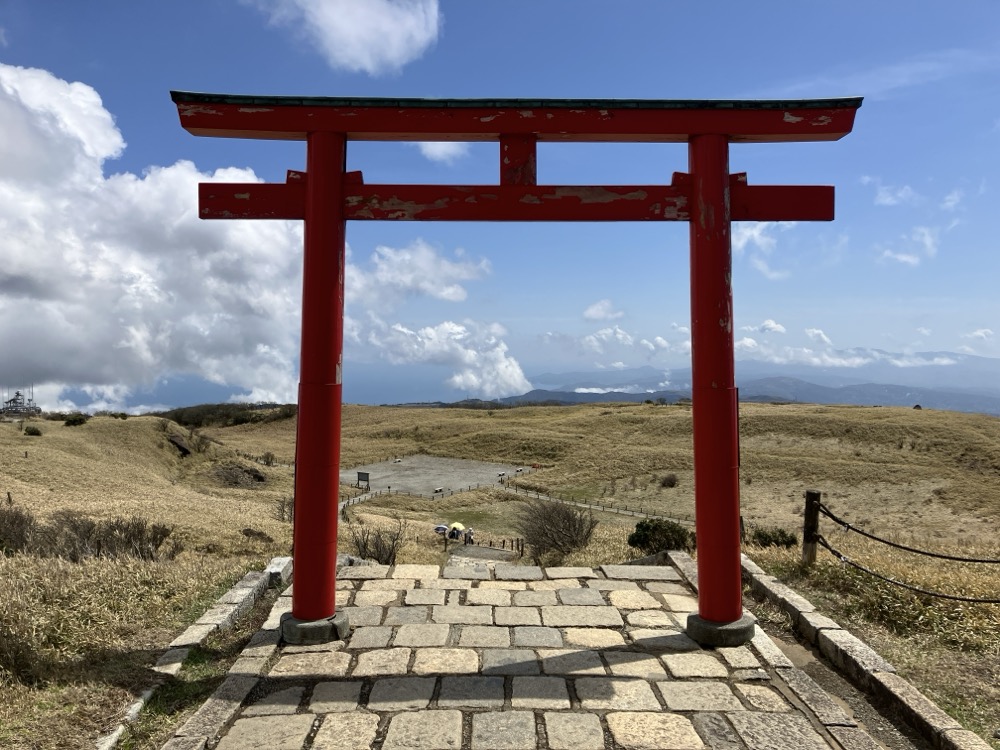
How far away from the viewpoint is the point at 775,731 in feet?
13.6

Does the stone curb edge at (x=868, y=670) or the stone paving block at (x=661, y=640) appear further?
the stone paving block at (x=661, y=640)

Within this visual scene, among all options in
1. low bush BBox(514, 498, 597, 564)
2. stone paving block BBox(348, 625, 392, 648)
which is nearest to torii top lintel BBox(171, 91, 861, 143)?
stone paving block BBox(348, 625, 392, 648)

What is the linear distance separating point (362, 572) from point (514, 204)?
452 centimetres

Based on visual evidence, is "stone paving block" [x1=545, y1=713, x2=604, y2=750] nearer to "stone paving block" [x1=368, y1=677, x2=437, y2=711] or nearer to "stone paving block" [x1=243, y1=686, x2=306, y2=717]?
"stone paving block" [x1=368, y1=677, x2=437, y2=711]

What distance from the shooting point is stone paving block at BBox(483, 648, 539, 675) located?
4.94m

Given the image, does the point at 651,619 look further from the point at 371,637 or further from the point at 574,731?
the point at 371,637

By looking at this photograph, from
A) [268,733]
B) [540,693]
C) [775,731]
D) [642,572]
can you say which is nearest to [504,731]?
[540,693]

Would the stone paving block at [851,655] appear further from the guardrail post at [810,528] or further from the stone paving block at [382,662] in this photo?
the stone paving block at [382,662]

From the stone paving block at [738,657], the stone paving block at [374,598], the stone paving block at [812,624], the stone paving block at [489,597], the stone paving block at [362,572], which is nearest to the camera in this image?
the stone paving block at [738,657]

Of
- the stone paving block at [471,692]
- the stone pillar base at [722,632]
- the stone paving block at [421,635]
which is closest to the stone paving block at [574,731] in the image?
the stone paving block at [471,692]

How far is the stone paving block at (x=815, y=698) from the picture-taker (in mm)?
4304

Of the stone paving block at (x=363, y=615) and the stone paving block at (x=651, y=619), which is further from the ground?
the stone paving block at (x=363, y=615)

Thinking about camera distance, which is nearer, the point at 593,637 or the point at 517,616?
the point at 593,637

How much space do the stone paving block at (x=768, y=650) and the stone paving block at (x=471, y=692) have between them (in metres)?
2.17
